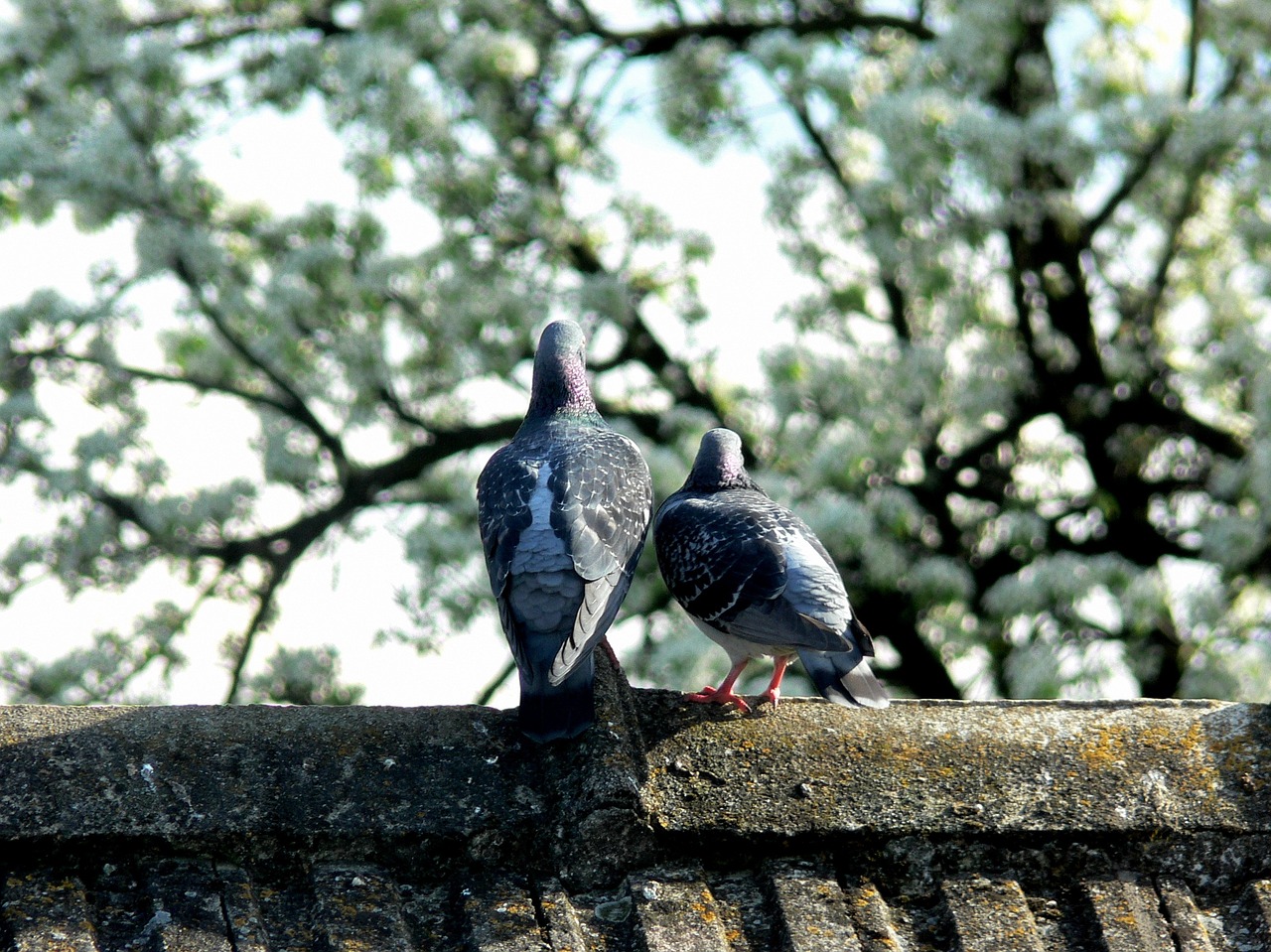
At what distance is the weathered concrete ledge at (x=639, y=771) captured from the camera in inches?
113

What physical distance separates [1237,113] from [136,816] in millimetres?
7780

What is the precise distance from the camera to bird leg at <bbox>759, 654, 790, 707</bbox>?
10.9 ft

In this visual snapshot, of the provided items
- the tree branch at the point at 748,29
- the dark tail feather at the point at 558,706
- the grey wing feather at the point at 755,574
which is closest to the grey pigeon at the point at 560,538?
the dark tail feather at the point at 558,706

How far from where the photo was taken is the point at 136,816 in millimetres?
2818

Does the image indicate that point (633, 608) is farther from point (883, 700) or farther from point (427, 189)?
point (883, 700)

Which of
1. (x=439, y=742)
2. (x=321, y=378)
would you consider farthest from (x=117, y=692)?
(x=439, y=742)

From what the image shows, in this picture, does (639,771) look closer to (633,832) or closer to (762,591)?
(633,832)

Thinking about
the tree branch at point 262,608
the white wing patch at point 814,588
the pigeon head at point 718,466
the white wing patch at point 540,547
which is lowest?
the white wing patch at point 814,588

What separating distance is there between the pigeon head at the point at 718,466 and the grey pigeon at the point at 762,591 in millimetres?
75

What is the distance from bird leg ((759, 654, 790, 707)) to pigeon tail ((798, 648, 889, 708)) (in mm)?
99

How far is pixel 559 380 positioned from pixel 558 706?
141 cm

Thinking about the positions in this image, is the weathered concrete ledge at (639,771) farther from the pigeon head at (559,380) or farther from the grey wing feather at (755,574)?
the pigeon head at (559,380)

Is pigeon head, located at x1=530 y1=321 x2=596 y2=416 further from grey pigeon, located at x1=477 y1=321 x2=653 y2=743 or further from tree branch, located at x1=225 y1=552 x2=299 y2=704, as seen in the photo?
tree branch, located at x1=225 y1=552 x2=299 y2=704

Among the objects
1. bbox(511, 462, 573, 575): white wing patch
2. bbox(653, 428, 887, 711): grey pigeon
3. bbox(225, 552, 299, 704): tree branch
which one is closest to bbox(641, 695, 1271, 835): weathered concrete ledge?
bbox(653, 428, 887, 711): grey pigeon
